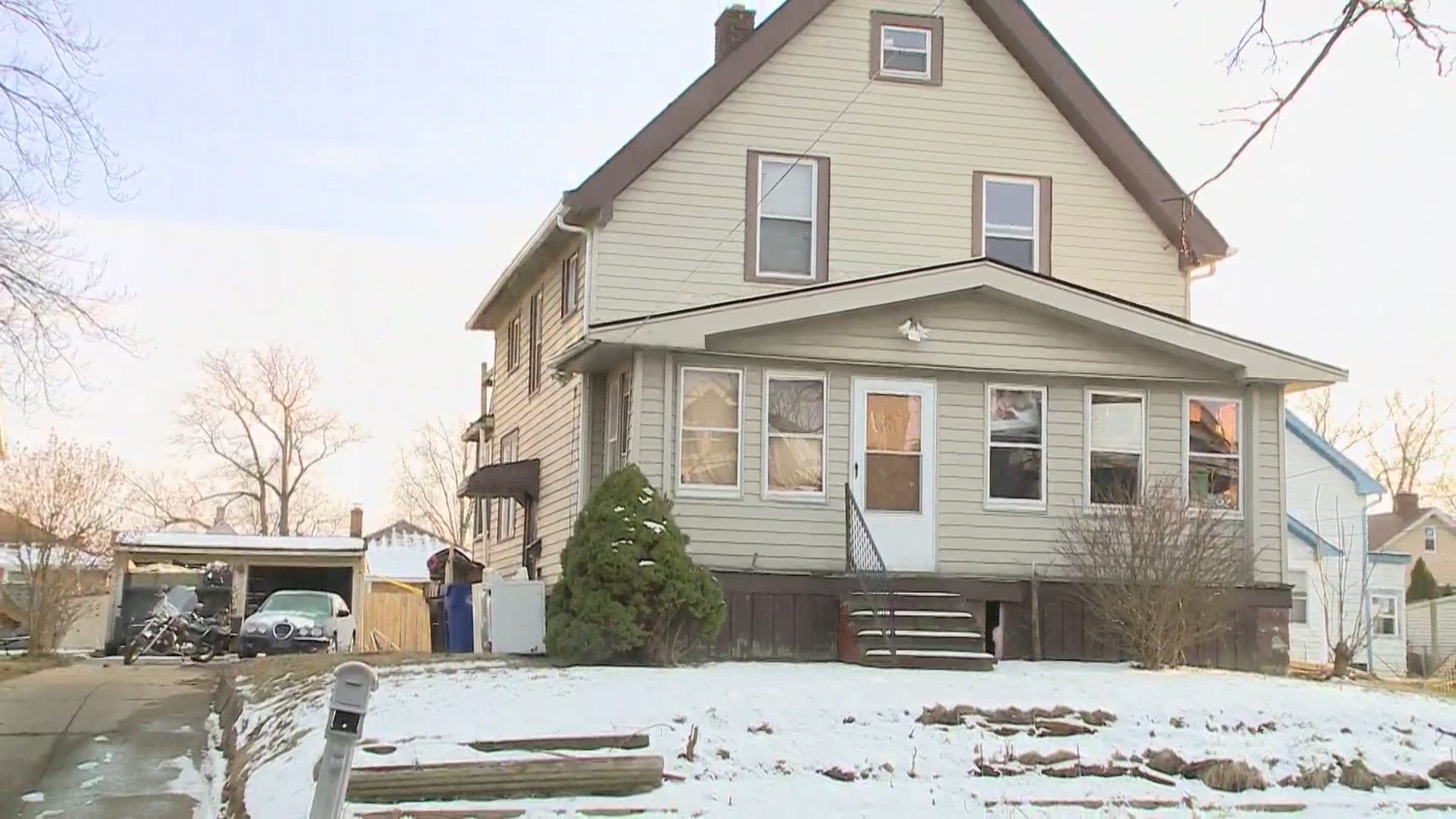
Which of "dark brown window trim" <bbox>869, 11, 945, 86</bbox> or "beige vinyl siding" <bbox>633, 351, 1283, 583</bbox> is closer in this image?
"beige vinyl siding" <bbox>633, 351, 1283, 583</bbox>

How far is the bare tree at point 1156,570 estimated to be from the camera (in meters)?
15.4

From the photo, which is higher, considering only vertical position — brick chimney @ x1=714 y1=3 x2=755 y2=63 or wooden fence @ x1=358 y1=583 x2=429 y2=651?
brick chimney @ x1=714 y1=3 x2=755 y2=63

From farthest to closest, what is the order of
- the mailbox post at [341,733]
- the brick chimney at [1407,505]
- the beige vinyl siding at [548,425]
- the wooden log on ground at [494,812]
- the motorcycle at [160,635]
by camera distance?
the brick chimney at [1407,505] < the motorcycle at [160,635] < the beige vinyl siding at [548,425] < the wooden log on ground at [494,812] < the mailbox post at [341,733]

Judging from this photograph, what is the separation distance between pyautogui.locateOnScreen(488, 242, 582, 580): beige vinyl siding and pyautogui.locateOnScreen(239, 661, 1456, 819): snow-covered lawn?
595 centimetres

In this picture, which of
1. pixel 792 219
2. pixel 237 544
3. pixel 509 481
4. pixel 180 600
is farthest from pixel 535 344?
pixel 237 544

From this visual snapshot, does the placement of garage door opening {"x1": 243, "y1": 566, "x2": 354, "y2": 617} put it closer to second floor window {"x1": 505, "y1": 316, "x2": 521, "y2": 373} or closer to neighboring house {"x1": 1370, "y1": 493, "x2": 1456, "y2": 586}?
second floor window {"x1": 505, "y1": 316, "x2": 521, "y2": 373}

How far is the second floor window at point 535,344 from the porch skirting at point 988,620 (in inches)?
288

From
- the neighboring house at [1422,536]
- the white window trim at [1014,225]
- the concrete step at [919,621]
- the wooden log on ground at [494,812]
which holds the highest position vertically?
the white window trim at [1014,225]

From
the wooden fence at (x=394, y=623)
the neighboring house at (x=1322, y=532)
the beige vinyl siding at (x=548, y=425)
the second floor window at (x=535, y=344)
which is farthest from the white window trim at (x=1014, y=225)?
the neighboring house at (x=1322, y=532)

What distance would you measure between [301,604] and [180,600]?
212 inches

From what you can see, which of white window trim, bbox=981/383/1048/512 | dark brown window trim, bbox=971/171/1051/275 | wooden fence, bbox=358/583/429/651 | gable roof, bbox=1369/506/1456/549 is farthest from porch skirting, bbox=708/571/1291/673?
gable roof, bbox=1369/506/1456/549

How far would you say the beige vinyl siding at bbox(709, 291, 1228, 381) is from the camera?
16.5 m

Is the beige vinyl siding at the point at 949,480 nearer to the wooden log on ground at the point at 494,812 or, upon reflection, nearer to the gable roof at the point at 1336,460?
the wooden log on ground at the point at 494,812

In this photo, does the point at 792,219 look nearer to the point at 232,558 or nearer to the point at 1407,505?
the point at 232,558
